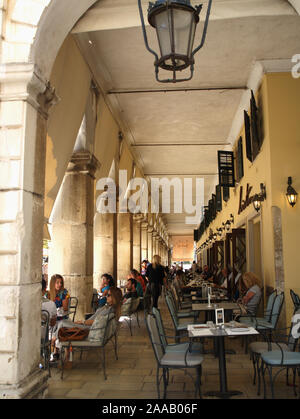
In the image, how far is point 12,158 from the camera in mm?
3537

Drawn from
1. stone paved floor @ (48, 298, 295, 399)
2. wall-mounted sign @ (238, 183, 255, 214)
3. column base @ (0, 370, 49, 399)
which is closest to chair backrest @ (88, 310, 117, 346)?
stone paved floor @ (48, 298, 295, 399)

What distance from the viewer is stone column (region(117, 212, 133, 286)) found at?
1359cm

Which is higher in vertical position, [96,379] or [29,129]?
[29,129]

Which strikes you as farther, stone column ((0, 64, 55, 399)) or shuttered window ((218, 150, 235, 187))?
shuttered window ((218, 150, 235, 187))

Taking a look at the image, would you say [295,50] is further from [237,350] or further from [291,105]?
[237,350]

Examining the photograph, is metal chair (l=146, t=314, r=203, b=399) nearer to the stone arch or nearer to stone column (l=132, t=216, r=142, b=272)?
the stone arch

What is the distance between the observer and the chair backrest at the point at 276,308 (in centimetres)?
557

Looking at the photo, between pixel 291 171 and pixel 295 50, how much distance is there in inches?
85.7

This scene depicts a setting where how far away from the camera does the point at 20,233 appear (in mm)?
3463

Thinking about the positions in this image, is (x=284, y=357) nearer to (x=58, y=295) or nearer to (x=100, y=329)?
(x=100, y=329)

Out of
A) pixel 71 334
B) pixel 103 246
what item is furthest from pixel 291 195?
pixel 103 246

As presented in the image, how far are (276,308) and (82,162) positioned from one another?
13.9ft
